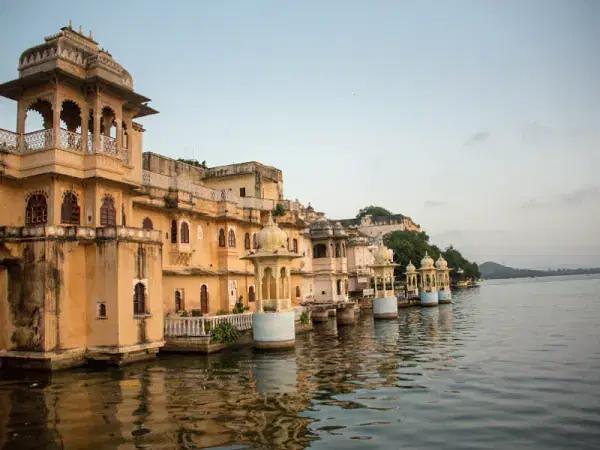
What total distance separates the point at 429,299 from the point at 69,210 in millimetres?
39984

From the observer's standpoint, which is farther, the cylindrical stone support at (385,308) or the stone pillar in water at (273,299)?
the cylindrical stone support at (385,308)

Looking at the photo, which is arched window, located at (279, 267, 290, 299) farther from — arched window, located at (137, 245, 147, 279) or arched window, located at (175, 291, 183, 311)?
arched window, located at (137, 245, 147, 279)

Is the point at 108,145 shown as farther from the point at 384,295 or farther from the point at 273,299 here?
the point at 384,295

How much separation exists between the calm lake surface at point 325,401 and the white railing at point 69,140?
25.3 feet

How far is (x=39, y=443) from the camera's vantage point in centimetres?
1002

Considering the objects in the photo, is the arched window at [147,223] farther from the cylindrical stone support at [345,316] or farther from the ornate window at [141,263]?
the cylindrical stone support at [345,316]

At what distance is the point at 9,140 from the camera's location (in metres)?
18.2

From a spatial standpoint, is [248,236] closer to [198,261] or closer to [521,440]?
[198,261]

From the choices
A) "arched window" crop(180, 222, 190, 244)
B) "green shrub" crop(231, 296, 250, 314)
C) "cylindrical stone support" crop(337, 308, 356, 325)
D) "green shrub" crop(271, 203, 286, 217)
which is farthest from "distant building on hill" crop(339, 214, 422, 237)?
"arched window" crop(180, 222, 190, 244)

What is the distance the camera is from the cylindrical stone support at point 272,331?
21719 millimetres

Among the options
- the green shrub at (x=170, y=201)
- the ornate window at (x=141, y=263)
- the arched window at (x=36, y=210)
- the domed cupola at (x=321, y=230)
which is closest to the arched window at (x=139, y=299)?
Result: the ornate window at (x=141, y=263)

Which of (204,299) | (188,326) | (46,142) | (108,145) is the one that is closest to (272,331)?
(188,326)

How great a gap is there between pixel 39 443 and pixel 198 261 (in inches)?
693

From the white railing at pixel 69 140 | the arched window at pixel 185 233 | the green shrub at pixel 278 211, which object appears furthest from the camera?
the green shrub at pixel 278 211
